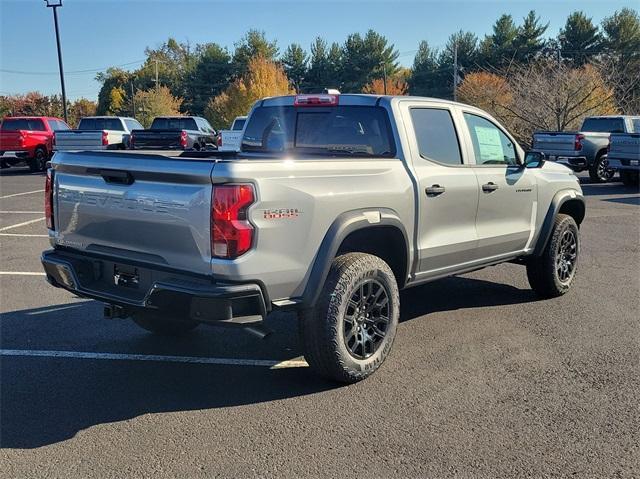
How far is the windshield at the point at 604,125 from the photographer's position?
60.3ft

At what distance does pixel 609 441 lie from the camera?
10.7ft

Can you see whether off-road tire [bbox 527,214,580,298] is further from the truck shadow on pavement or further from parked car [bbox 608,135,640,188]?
parked car [bbox 608,135,640,188]

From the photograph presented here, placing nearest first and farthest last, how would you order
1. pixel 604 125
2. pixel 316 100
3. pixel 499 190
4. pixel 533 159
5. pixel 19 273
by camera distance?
pixel 316 100, pixel 499 190, pixel 533 159, pixel 19 273, pixel 604 125

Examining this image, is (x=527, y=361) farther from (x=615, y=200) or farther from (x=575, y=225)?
(x=615, y=200)

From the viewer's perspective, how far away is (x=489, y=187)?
5.07 metres

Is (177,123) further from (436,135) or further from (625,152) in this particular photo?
(436,135)

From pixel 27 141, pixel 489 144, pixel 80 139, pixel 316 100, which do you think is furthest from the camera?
pixel 27 141

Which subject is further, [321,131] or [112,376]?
[321,131]

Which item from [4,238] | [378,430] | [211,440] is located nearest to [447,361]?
[378,430]

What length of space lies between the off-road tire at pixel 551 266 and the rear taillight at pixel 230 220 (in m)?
3.71

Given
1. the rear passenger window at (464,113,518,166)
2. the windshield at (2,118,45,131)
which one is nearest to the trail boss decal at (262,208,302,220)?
the rear passenger window at (464,113,518,166)

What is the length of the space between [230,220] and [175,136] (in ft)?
54.0

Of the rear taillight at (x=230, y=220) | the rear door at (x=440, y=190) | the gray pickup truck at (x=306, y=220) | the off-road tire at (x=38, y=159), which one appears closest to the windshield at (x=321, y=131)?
the gray pickup truck at (x=306, y=220)

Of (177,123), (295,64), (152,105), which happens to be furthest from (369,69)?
(177,123)
